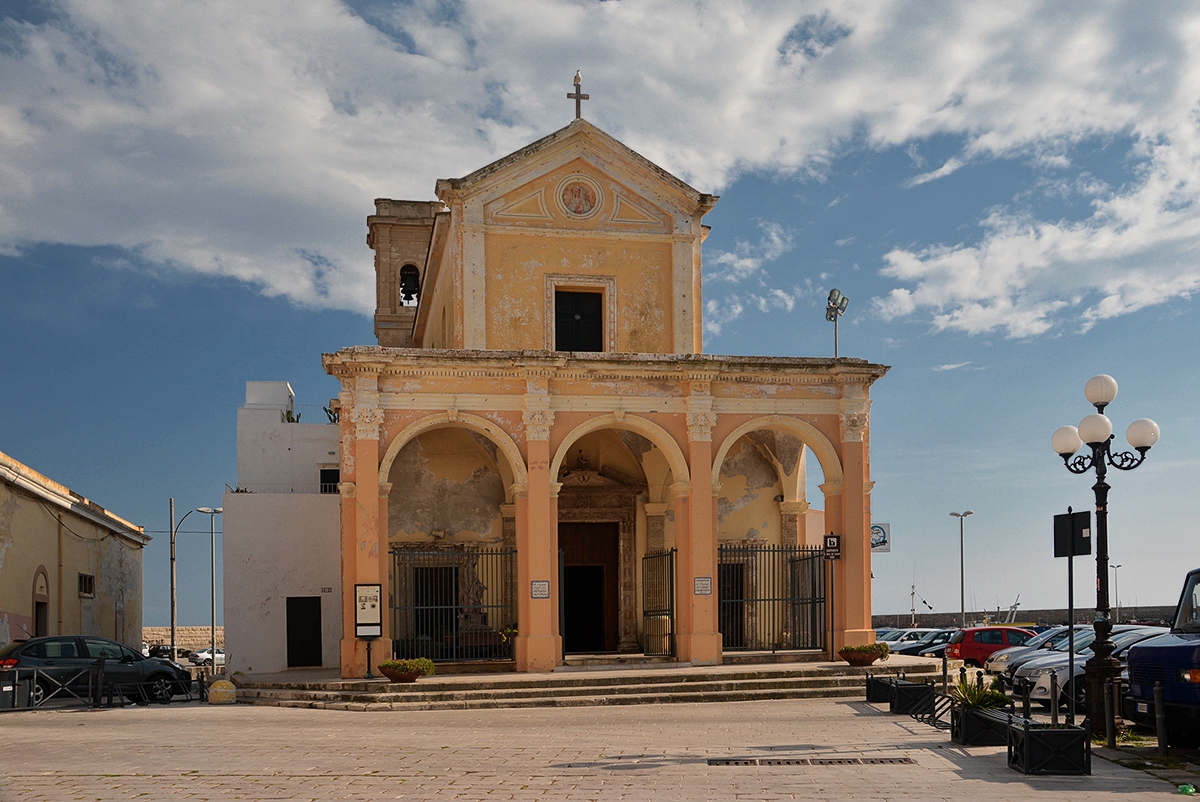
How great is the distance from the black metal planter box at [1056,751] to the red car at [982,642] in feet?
58.1

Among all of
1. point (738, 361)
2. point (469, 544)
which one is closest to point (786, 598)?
point (738, 361)

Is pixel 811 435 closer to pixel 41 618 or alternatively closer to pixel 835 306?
pixel 835 306

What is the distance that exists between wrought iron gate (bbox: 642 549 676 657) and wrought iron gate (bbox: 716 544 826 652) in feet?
4.06

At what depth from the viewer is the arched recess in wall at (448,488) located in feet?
85.9

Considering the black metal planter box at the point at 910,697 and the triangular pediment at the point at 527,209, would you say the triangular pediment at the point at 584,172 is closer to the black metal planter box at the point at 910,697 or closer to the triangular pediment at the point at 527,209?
the triangular pediment at the point at 527,209

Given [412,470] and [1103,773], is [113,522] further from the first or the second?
[1103,773]

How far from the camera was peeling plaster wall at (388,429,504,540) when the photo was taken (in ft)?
85.9

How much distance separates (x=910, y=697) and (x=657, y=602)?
9571mm

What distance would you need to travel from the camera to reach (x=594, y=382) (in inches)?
904

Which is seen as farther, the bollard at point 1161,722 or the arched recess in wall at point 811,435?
the arched recess in wall at point 811,435

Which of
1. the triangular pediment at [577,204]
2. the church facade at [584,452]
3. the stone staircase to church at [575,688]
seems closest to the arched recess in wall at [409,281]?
the church facade at [584,452]

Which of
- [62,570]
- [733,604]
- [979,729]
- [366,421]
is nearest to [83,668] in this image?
[366,421]

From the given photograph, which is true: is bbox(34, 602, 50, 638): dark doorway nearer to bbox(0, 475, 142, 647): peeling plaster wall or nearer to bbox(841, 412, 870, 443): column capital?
bbox(0, 475, 142, 647): peeling plaster wall

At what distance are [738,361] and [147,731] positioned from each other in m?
12.9
